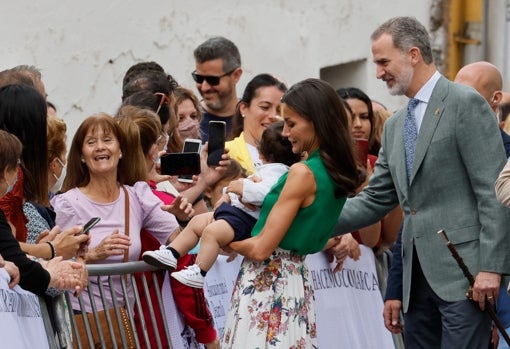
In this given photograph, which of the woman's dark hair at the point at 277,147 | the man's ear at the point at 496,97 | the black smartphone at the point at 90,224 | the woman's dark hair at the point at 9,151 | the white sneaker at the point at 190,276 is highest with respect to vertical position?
the woman's dark hair at the point at 9,151

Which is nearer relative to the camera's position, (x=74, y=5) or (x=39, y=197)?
(x=39, y=197)

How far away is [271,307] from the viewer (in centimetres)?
750

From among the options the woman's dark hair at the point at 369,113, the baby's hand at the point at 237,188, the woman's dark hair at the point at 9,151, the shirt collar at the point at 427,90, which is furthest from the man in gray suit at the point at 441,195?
the woman's dark hair at the point at 369,113

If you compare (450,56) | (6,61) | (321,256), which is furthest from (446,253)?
(450,56)

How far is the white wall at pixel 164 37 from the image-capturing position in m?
11.5

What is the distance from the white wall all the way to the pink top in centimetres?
314

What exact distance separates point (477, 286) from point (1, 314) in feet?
7.29

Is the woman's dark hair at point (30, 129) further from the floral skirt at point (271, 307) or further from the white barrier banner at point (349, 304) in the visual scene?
the white barrier banner at point (349, 304)

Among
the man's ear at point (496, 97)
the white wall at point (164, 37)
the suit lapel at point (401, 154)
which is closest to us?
the suit lapel at point (401, 154)

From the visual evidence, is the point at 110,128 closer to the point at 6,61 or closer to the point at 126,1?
the point at 6,61

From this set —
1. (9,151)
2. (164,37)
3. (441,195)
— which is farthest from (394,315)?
(164,37)

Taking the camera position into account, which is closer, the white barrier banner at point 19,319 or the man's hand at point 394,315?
the white barrier banner at point 19,319

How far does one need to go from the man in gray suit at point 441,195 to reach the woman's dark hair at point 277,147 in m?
0.45

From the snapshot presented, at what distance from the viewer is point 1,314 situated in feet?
22.5
